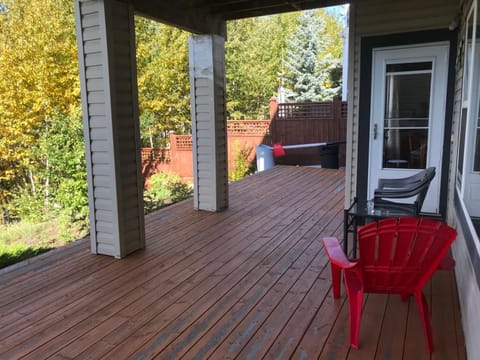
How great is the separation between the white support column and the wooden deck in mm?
1033

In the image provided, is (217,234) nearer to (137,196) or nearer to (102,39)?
(137,196)

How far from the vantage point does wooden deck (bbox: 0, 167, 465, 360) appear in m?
2.09

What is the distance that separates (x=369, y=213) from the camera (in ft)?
10.2

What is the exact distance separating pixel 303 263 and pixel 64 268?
1980 millimetres

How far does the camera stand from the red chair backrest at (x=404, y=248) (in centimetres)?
198

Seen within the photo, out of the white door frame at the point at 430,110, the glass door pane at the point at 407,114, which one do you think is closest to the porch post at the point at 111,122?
the white door frame at the point at 430,110

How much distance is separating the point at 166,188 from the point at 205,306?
8602mm

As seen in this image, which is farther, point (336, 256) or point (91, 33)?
point (91, 33)

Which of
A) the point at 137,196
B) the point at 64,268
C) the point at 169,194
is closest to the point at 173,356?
the point at 64,268

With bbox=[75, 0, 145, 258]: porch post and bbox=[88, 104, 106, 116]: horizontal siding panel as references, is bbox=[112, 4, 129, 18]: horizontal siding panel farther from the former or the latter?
bbox=[88, 104, 106, 116]: horizontal siding panel

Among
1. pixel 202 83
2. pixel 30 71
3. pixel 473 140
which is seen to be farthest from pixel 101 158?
pixel 30 71

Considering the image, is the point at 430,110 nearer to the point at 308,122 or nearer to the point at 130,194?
the point at 130,194

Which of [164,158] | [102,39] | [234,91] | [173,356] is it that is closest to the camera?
[173,356]

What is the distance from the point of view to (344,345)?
2.08 metres
